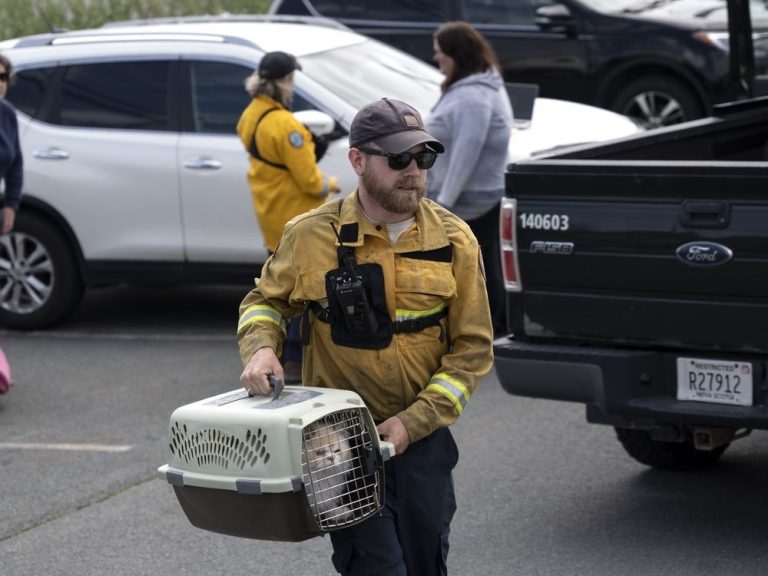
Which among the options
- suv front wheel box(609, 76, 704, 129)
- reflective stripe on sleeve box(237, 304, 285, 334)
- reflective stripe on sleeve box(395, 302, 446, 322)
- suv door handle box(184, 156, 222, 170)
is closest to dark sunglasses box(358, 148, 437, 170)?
reflective stripe on sleeve box(395, 302, 446, 322)

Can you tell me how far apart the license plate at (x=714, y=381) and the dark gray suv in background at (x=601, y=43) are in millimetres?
7737

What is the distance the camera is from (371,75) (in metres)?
9.53

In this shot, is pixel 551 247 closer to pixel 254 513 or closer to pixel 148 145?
pixel 254 513

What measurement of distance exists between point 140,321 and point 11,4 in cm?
683

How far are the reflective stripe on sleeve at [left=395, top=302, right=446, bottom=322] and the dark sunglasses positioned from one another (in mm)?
368

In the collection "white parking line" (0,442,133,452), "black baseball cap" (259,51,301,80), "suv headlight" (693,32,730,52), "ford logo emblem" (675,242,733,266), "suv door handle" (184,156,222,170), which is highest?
"black baseball cap" (259,51,301,80)

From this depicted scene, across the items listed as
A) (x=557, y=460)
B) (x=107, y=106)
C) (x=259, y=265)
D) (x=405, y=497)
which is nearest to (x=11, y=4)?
(x=107, y=106)

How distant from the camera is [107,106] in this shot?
9.52 metres

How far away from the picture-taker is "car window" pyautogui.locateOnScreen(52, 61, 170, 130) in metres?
9.38

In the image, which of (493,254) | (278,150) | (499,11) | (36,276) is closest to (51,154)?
(36,276)

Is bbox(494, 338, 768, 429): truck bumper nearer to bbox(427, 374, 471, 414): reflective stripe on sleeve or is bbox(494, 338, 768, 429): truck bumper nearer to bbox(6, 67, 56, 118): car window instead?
bbox(427, 374, 471, 414): reflective stripe on sleeve

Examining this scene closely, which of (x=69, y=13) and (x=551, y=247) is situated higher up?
(x=551, y=247)

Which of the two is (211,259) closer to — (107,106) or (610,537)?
(107,106)

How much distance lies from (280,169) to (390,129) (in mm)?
4128
